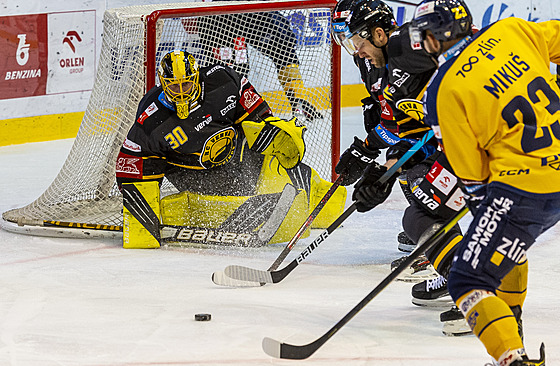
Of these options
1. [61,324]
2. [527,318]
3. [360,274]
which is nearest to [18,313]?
[61,324]

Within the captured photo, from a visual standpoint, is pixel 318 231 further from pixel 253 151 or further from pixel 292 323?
pixel 292 323

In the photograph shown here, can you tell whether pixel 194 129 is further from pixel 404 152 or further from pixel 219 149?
pixel 404 152

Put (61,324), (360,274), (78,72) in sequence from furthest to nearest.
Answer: (78,72), (360,274), (61,324)

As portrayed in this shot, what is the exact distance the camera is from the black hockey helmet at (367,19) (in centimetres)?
316

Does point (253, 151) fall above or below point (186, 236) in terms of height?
above

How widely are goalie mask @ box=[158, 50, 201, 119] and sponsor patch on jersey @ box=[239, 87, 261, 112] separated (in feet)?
0.99

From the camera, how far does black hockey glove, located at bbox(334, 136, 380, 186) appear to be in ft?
11.5

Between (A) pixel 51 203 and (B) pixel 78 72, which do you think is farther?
(B) pixel 78 72

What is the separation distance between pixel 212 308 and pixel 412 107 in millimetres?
958

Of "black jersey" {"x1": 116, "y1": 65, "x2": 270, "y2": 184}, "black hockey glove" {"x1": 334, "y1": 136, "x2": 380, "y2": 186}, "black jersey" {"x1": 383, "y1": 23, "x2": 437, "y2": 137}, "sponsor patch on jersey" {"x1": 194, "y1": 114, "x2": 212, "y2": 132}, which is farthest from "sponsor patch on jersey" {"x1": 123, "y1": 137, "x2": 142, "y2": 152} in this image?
"black jersey" {"x1": 383, "y1": 23, "x2": 437, "y2": 137}

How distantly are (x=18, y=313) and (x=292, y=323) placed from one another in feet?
2.98

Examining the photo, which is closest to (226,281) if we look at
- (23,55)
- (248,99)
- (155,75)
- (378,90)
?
(378,90)

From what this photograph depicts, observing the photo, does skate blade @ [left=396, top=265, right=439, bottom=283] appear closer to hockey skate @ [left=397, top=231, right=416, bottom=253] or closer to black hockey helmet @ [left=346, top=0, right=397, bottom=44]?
hockey skate @ [left=397, top=231, right=416, bottom=253]

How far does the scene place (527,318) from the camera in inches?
117
